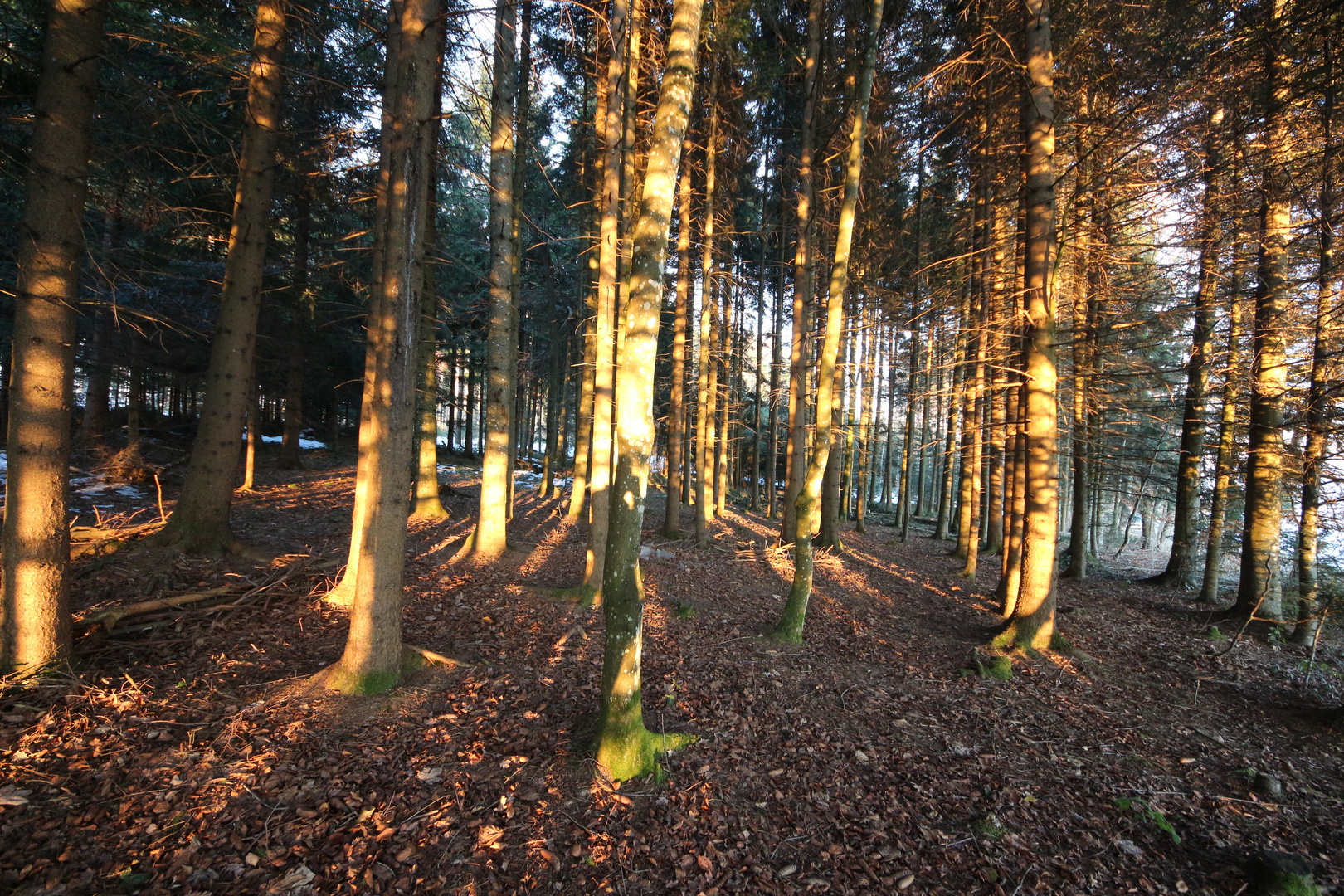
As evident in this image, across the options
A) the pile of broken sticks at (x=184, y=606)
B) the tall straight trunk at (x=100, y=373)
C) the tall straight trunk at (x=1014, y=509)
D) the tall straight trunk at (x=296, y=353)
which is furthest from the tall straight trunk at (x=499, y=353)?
the tall straight trunk at (x=100, y=373)

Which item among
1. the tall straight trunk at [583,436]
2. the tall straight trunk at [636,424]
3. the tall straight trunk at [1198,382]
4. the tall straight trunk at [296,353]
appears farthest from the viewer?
the tall straight trunk at [296,353]

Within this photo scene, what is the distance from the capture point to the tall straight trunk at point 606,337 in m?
7.73

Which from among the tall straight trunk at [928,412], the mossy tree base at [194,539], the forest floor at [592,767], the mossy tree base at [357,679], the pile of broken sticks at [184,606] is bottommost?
the forest floor at [592,767]

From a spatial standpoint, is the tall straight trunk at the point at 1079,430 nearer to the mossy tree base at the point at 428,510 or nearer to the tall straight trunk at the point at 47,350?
the tall straight trunk at the point at 47,350

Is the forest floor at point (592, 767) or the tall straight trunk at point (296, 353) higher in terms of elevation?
the tall straight trunk at point (296, 353)

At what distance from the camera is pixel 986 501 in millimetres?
18219

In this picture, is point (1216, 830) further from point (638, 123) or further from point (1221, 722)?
point (638, 123)

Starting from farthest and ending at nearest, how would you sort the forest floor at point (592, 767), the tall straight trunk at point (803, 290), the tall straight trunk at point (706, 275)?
1. the tall straight trunk at point (706, 275)
2. the tall straight trunk at point (803, 290)
3. the forest floor at point (592, 767)

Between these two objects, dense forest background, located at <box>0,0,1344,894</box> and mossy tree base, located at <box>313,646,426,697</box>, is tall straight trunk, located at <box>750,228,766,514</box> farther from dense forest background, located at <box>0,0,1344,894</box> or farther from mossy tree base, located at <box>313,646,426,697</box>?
mossy tree base, located at <box>313,646,426,697</box>

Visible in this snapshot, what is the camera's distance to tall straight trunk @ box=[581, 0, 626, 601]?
7727mm

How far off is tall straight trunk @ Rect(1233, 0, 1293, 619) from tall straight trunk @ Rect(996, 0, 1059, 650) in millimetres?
2350

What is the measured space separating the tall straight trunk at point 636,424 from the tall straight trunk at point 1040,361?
6.04 meters

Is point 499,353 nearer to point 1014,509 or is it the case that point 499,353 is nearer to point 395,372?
point 395,372

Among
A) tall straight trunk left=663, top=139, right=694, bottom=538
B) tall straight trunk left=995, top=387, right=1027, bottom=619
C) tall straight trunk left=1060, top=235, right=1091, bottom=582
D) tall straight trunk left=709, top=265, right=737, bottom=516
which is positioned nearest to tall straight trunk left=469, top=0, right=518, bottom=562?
tall straight trunk left=663, top=139, right=694, bottom=538
